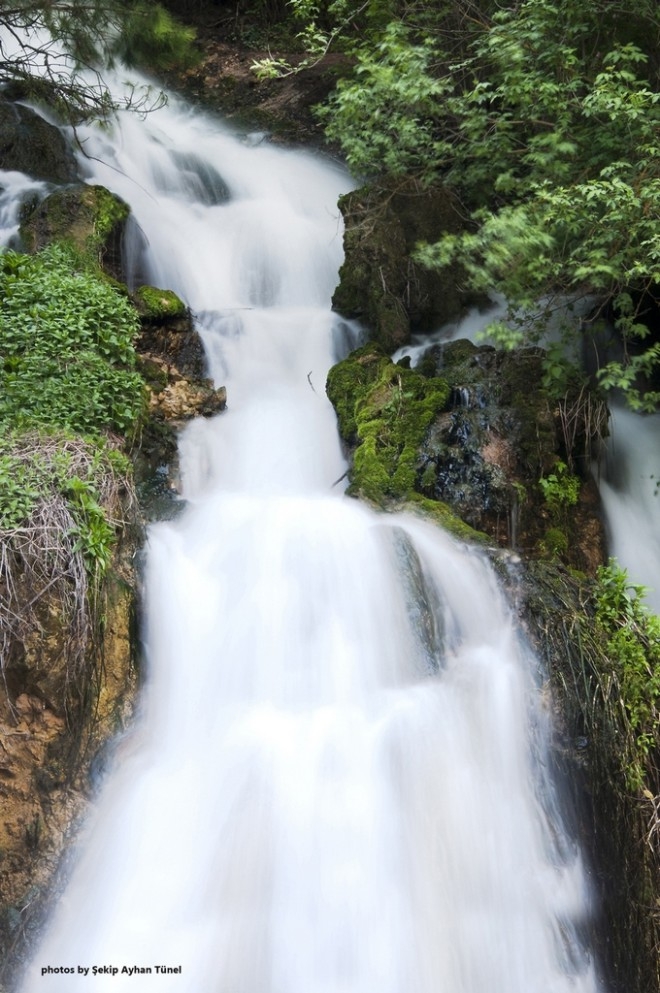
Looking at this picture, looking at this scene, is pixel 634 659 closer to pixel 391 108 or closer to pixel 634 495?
Answer: pixel 634 495

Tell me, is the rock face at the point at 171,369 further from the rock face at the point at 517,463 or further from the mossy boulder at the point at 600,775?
the mossy boulder at the point at 600,775

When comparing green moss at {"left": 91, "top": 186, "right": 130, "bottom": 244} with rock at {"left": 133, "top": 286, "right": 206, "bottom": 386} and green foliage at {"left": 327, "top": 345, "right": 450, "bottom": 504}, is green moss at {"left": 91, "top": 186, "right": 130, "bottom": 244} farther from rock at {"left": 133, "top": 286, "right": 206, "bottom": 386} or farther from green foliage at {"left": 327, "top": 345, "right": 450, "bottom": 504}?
green foliage at {"left": 327, "top": 345, "right": 450, "bottom": 504}

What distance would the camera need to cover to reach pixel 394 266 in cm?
766

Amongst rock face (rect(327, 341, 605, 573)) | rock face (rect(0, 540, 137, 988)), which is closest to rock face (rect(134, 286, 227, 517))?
rock face (rect(327, 341, 605, 573))

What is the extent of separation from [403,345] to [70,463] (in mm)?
4039

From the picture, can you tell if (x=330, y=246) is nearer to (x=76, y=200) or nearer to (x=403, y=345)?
(x=403, y=345)

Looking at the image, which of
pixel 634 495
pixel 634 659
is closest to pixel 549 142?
pixel 634 495

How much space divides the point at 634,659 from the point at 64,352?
3876 millimetres

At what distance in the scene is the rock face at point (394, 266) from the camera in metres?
7.61

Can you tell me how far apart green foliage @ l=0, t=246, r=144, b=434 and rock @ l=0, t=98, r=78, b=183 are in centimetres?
296

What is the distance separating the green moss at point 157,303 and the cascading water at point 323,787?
208cm

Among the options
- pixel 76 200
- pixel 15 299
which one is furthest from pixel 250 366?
pixel 15 299

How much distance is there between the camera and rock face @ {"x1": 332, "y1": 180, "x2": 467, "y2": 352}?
25.0 feet

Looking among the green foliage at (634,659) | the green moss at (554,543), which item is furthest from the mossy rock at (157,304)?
the green foliage at (634,659)
